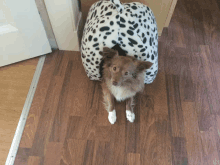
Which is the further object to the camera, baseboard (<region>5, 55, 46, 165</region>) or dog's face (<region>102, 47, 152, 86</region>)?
baseboard (<region>5, 55, 46, 165</region>)

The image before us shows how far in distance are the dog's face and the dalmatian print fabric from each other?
3.6 inches

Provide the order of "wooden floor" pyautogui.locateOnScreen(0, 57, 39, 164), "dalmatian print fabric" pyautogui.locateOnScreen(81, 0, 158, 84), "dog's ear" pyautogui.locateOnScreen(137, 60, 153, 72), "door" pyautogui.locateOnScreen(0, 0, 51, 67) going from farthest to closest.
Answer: "wooden floor" pyautogui.locateOnScreen(0, 57, 39, 164)
"door" pyautogui.locateOnScreen(0, 0, 51, 67)
"dalmatian print fabric" pyautogui.locateOnScreen(81, 0, 158, 84)
"dog's ear" pyautogui.locateOnScreen(137, 60, 153, 72)

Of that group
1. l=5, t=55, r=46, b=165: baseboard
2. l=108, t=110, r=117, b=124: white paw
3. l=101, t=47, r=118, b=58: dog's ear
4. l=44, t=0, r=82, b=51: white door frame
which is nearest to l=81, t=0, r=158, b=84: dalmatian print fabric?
l=101, t=47, r=118, b=58: dog's ear

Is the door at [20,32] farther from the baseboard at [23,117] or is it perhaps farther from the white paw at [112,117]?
the white paw at [112,117]

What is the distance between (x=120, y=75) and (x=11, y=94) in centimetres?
126

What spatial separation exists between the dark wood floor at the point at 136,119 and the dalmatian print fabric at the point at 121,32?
0.50 meters

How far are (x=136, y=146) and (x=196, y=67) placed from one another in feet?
3.99

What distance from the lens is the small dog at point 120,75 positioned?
1248 mm

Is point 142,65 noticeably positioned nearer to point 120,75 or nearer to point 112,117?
point 120,75

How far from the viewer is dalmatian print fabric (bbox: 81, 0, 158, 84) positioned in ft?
4.27

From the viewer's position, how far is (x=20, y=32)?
1624 mm

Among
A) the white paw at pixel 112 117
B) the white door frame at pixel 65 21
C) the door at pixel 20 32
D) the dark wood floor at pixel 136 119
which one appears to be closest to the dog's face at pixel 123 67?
the white paw at pixel 112 117

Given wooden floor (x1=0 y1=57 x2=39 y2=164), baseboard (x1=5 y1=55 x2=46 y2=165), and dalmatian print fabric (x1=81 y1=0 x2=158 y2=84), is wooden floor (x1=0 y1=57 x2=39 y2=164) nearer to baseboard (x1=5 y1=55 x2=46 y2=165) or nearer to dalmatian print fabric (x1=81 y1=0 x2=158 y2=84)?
baseboard (x1=5 y1=55 x2=46 y2=165)

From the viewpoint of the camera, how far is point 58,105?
170 cm
